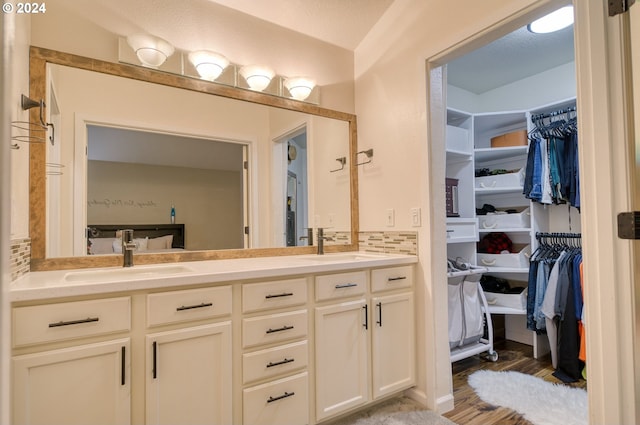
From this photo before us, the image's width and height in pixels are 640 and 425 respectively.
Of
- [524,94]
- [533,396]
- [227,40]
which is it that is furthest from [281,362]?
[524,94]

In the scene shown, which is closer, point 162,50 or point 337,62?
point 162,50

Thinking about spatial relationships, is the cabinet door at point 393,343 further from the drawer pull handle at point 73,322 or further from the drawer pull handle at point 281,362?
the drawer pull handle at point 73,322

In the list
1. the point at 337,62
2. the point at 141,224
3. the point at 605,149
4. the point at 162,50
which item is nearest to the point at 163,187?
the point at 141,224

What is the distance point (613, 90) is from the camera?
1.25m

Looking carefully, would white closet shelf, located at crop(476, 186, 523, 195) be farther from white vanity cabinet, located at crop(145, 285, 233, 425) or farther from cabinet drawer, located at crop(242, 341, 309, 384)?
white vanity cabinet, located at crop(145, 285, 233, 425)

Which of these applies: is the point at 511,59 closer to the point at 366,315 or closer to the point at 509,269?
the point at 509,269

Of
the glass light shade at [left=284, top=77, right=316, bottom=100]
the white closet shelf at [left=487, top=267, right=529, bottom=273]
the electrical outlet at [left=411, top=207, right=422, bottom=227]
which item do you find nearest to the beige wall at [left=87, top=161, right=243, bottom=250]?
the glass light shade at [left=284, top=77, right=316, bottom=100]

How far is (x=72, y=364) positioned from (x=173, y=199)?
1.01 metres

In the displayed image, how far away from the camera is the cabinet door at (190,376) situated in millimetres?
1296

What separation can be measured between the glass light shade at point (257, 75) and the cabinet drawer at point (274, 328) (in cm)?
148

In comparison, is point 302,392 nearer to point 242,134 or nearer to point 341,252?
point 341,252

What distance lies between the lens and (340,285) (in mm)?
1776

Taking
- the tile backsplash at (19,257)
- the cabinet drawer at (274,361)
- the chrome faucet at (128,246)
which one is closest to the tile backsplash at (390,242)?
the cabinet drawer at (274,361)

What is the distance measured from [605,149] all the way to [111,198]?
229cm
